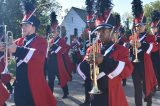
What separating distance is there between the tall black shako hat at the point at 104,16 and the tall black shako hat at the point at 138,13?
2550 millimetres

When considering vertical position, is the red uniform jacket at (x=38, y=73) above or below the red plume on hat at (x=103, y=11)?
below

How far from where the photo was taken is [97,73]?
5754 mm

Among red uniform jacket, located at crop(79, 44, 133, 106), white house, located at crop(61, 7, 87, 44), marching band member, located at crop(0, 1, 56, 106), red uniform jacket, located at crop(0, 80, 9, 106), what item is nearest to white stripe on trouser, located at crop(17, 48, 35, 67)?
marching band member, located at crop(0, 1, 56, 106)

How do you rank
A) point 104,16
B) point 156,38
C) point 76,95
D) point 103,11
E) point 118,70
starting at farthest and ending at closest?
1. point 156,38
2. point 76,95
3. point 103,11
4. point 104,16
5. point 118,70

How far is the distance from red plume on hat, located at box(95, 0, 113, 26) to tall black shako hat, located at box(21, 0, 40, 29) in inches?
45.0

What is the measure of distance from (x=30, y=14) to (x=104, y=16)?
1.68m

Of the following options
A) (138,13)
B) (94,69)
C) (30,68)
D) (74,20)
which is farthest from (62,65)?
(74,20)

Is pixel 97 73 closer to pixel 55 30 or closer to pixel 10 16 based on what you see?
pixel 55 30

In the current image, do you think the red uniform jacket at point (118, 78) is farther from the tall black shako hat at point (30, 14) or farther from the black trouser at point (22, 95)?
the tall black shako hat at point (30, 14)

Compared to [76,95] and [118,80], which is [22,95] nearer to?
[118,80]

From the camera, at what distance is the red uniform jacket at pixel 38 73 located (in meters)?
7.00

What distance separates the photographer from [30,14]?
24.4 feet

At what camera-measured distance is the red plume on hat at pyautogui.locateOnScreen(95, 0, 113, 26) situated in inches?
245

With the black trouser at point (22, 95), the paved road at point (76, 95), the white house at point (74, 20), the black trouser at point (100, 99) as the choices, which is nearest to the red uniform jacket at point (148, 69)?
the paved road at point (76, 95)
